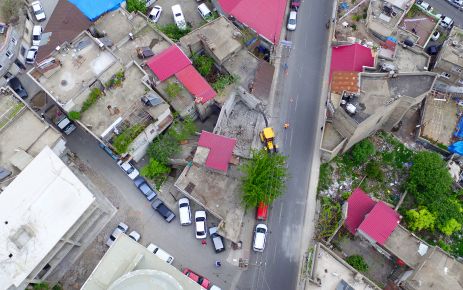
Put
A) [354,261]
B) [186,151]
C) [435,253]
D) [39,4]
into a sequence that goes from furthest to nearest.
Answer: [39,4] < [186,151] < [354,261] < [435,253]

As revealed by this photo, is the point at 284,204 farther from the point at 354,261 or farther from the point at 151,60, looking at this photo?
the point at 151,60

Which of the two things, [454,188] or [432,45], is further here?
[432,45]

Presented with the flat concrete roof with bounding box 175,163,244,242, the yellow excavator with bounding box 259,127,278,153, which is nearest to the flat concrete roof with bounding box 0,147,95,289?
the flat concrete roof with bounding box 175,163,244,242

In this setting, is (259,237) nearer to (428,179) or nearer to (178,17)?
(428,179)

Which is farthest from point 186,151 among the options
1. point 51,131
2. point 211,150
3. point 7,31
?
point 7,31

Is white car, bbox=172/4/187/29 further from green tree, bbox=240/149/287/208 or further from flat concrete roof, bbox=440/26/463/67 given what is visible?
flat concrete roof, bbox=440/26/463/67

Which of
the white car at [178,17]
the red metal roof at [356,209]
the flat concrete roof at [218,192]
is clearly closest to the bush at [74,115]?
the flat concrete roof at [218,192]

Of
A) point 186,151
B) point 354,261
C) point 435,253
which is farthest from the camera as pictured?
point 186,151

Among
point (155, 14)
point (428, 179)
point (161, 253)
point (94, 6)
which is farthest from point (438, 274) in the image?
point (94, 6)
